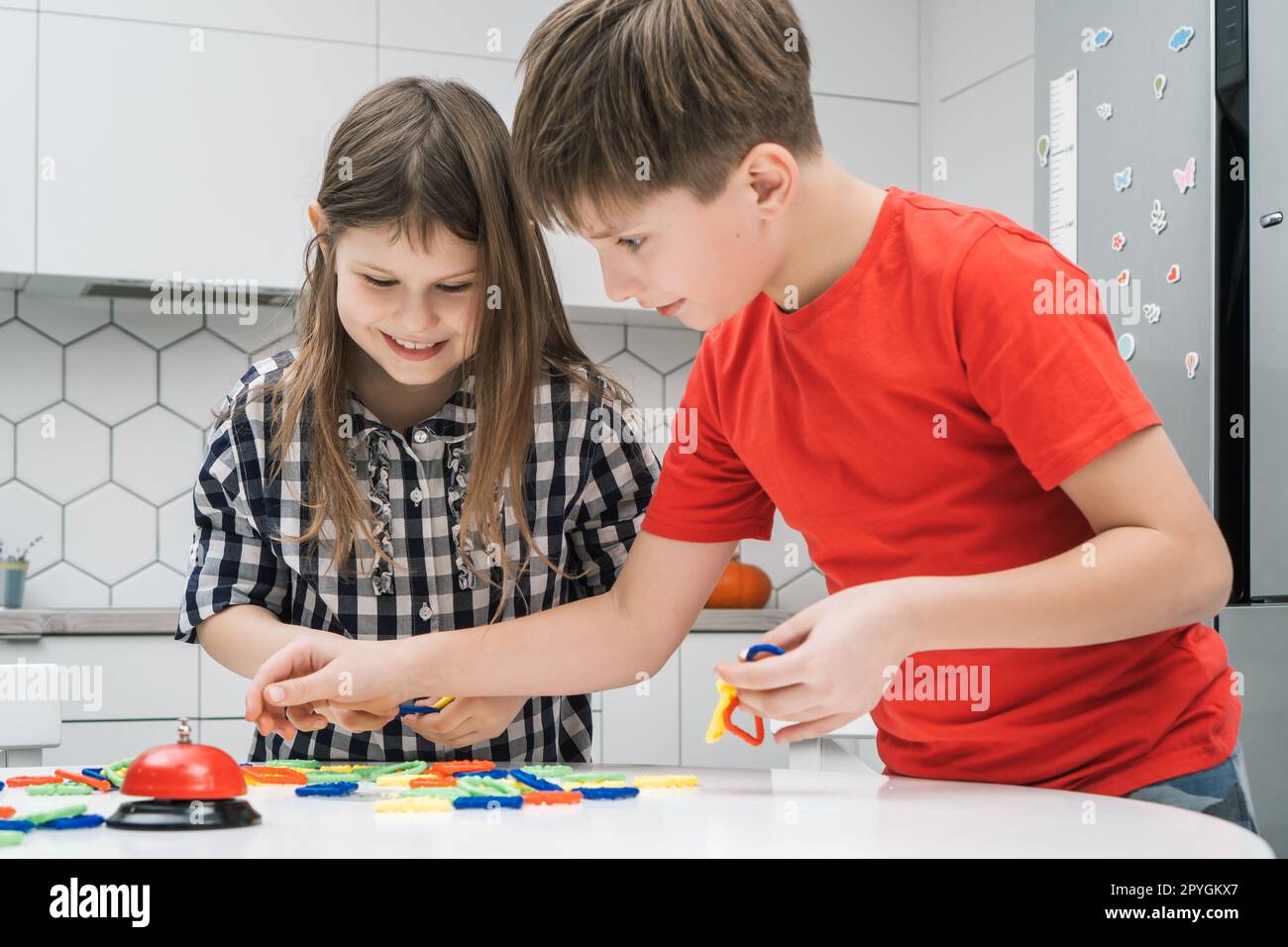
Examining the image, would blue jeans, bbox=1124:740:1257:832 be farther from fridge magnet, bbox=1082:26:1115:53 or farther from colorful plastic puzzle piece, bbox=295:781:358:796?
fridge magnet, bbox=1082:26:1115:53

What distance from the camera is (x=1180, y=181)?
1772 mm

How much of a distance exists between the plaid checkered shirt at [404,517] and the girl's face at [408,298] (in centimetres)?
9

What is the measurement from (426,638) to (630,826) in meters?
0.38

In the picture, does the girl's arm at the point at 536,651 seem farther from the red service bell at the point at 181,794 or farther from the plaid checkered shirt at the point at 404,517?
the red service bell at the point at 181,794

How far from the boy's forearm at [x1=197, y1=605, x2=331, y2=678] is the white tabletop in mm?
280

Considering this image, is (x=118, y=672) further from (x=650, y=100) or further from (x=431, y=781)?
(x=650, y=100)

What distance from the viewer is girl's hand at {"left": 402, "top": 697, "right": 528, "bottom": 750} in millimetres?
1066

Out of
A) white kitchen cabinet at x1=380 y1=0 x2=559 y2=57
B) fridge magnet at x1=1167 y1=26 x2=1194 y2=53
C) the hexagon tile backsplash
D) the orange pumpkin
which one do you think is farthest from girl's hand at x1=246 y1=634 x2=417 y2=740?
white kitchen cabinet at x1=380 y1=0 x2=559 y2=57

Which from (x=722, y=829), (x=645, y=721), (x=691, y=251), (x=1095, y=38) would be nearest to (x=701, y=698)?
(x=645, y=721)

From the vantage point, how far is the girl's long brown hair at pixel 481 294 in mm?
1096

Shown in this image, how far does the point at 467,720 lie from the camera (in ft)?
3.57

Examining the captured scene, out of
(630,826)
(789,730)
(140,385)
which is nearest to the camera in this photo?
(630,826)

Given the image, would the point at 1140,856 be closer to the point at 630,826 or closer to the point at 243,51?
the point at 630,826
